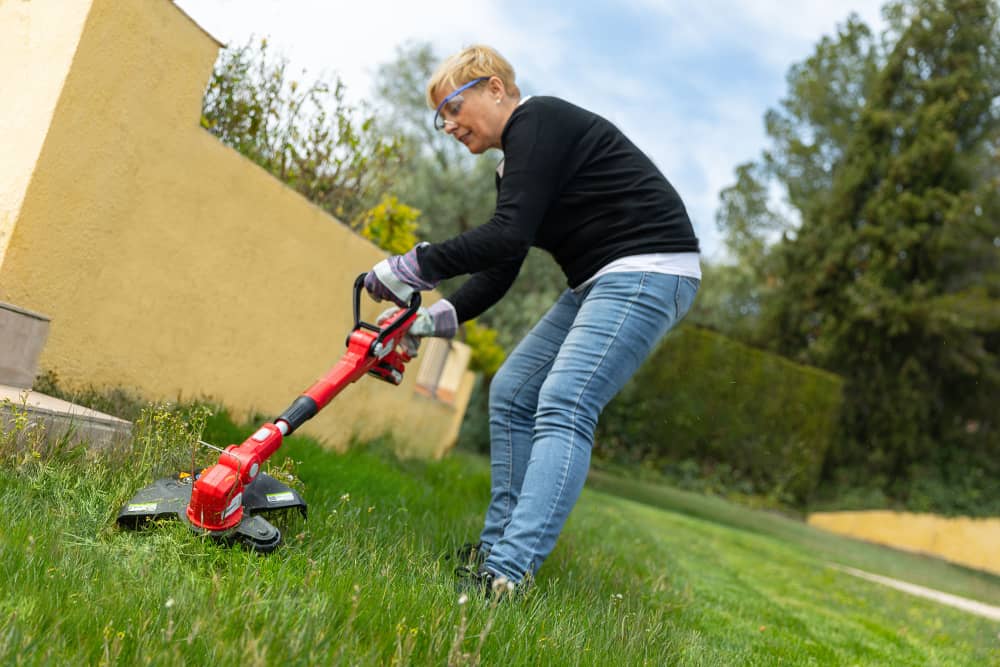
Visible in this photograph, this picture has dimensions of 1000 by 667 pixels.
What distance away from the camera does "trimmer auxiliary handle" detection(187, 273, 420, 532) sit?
85.2 inches

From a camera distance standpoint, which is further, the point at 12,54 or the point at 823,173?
the point at 823,173

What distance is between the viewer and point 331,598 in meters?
1.84

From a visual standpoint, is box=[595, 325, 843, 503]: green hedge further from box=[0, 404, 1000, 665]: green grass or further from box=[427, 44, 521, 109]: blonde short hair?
box=[427, 44, 521, 109]: blonde short hair

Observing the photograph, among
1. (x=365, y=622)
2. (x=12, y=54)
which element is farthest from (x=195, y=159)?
(x=365, y=622)

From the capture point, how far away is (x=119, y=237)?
3795 mm

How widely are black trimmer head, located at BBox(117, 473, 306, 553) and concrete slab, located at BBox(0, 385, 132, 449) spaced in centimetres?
42

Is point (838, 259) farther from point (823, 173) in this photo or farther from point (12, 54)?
point (12, 54)

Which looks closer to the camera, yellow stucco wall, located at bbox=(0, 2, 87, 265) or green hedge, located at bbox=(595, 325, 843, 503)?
yellow stucco wall, located at bbox=(0, 2, 87, 265)

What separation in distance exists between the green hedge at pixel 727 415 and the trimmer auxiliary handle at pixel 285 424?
15.1 m

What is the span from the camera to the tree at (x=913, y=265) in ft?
69.7

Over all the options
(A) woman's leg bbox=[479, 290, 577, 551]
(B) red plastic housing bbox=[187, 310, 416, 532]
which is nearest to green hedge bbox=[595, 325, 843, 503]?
(A) woman's leg bbox=[479, 290, 577, 551]

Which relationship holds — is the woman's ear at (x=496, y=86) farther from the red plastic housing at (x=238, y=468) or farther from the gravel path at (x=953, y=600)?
the gravel path at (x=953, y=600)

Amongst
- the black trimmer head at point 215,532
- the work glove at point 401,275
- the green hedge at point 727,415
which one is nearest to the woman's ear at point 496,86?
the work glove at point 401,275

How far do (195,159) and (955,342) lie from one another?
21.4 metres
